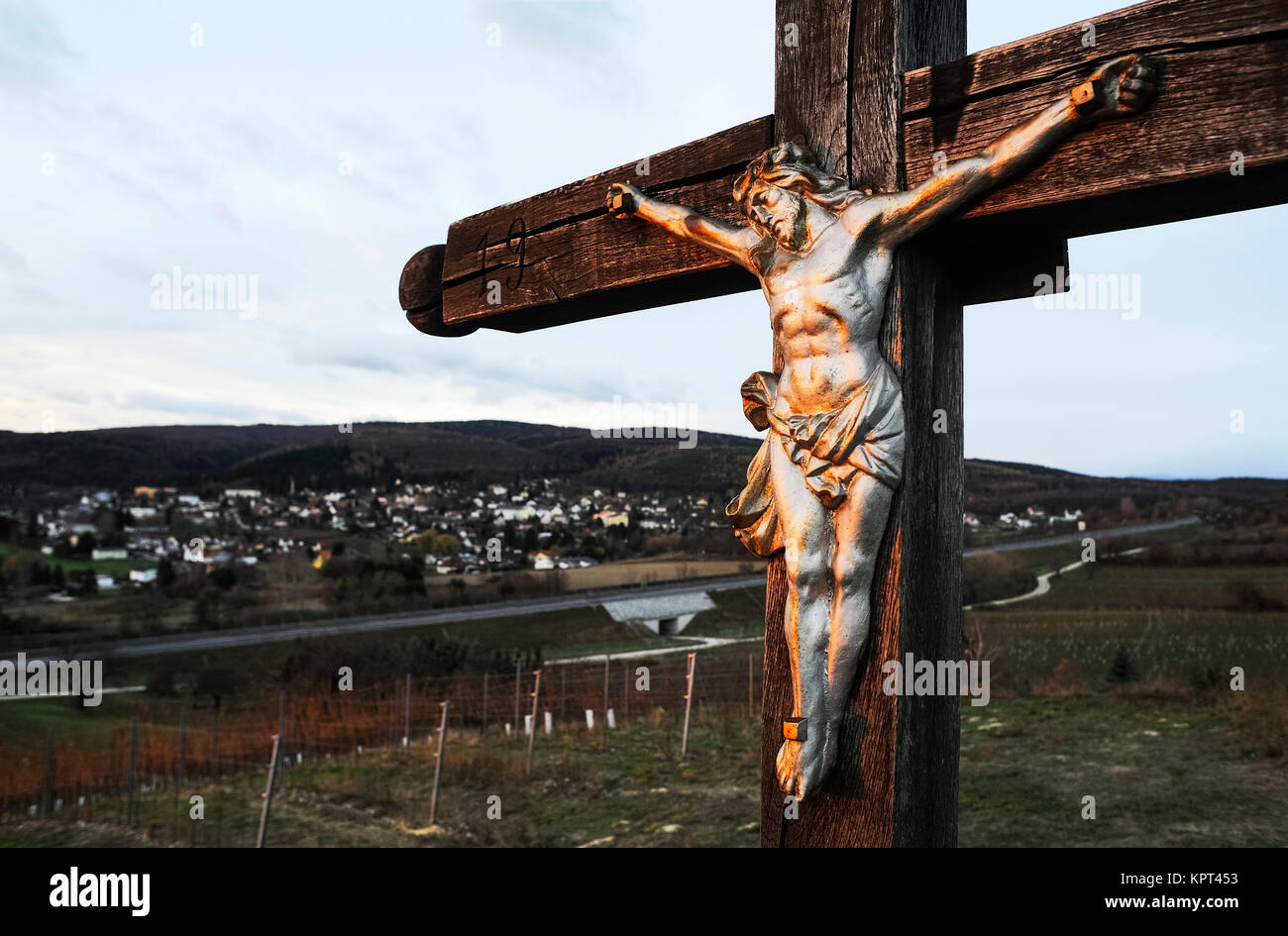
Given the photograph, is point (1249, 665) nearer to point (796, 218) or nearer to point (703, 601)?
point (796, 218)

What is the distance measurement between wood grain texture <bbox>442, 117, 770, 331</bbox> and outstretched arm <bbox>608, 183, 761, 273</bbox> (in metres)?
0.06

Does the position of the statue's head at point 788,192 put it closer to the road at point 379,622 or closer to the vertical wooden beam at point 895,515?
the vertical wooden beam at point 895,515

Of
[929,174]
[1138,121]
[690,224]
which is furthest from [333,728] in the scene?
[1138,121]

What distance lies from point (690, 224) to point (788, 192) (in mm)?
391

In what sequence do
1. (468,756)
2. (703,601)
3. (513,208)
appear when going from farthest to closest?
(703,601)
(468,756)
(513,208)

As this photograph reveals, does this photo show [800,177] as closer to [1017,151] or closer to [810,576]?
[1017,151]

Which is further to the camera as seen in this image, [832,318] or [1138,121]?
[832,318]

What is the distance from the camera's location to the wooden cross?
183 centimetres

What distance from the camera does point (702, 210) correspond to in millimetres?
2691

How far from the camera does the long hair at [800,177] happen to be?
2256 millimetres

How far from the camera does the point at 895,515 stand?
6.95 feet

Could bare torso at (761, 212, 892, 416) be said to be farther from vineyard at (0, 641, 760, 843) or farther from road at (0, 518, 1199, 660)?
road at (0, 518, 1199, 660)
